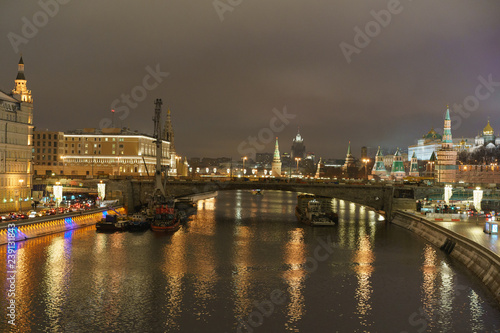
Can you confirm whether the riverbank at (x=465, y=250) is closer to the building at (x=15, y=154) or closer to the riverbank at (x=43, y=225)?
the riverbank at (x=43, y=225)

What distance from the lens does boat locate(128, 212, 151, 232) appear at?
71.9m

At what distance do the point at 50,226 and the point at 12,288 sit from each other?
25.9 metres

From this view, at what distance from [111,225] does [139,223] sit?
4.59m

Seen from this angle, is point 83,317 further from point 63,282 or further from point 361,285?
point 361,285

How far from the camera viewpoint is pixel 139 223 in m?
72.5

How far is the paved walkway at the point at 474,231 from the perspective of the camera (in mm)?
45534

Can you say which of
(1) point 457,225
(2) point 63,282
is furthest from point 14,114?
(1) point 457,225

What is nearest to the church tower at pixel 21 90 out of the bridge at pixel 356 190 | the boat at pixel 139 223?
the bridge at pixel 356 190

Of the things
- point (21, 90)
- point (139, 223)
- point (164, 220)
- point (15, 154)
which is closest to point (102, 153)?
point (21, 90)

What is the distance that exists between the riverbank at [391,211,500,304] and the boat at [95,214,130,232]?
44.1 m

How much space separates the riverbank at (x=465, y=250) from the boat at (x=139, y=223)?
137 ft

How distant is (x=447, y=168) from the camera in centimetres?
18675

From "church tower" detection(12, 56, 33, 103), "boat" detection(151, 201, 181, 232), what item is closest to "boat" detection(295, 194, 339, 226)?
"boat" detection(151, 201, 181, 232)

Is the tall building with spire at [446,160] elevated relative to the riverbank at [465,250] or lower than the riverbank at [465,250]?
elevated
